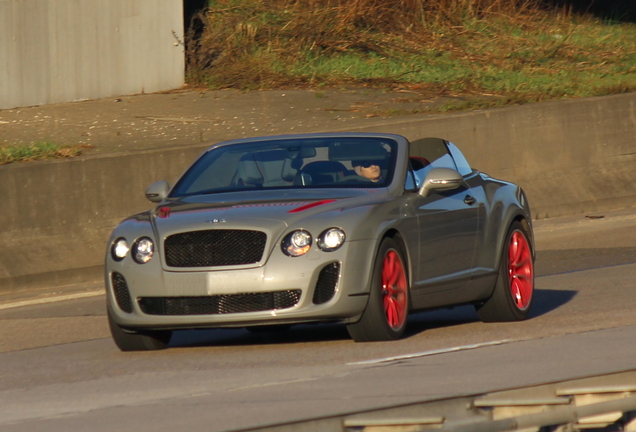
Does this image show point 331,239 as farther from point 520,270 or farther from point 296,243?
point 520,270

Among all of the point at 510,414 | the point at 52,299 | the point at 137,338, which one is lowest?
the point at 52,299

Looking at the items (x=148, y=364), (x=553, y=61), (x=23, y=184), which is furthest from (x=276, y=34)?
(x=148, y=364)

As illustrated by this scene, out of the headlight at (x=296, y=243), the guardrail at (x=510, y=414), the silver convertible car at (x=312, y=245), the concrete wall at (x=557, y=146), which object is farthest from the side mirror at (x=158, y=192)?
the concrete wall at (x=557, y=146)

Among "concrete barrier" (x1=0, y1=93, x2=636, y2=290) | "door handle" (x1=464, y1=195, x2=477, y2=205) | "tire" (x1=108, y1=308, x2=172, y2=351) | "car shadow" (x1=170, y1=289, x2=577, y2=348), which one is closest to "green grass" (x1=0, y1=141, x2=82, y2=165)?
"concrete barrier" (x1=0, y1=93, x2=636, y2=290)

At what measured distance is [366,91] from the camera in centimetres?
2164

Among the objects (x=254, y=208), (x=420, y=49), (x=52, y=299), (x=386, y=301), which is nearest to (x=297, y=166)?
(x=254, y=208)

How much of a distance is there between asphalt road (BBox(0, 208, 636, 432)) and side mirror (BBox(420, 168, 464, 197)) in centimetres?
100

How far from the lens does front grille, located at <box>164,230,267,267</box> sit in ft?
27.4

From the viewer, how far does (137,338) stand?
892cm

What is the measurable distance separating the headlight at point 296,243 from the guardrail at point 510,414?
246cm

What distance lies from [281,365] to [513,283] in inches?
106

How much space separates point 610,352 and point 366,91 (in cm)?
1393

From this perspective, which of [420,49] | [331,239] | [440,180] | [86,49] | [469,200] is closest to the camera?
[331,239]

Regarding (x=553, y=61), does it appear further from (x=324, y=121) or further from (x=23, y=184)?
(x=23, y=184)
